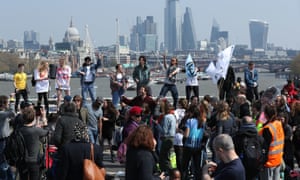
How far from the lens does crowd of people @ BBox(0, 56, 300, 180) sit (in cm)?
599

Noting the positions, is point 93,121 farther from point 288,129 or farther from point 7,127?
point 288,129

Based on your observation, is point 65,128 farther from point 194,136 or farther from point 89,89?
point 89,89

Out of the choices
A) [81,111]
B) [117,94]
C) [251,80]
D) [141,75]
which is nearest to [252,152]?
[81,111]

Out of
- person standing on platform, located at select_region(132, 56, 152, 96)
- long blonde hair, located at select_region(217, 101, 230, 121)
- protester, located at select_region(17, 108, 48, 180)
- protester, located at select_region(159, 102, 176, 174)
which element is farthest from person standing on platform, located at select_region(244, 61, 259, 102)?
protester, located at select_region(17, 108, 48, 180)

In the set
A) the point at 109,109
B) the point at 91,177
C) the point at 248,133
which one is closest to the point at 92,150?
the point at 91,177

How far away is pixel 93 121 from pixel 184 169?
1900mm

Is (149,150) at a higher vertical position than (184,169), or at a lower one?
higher

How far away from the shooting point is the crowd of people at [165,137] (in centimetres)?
599

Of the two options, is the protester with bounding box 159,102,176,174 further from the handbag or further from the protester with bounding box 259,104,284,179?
the handbag

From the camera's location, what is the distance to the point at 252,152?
24.8 ft

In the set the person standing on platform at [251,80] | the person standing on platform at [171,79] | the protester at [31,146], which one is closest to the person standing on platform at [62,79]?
the person standing on platform at [171,79]

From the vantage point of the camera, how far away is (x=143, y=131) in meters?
6.02

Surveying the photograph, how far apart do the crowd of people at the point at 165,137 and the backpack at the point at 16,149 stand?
0.20 ft

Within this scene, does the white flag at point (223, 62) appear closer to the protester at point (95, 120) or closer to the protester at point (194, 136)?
the protester at point (95, 120)
